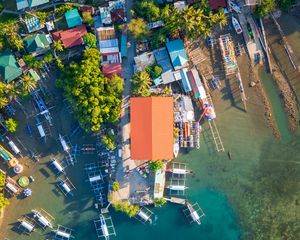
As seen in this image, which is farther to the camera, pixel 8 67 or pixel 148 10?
pixel 8 67

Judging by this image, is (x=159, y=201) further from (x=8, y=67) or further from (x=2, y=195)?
(x=8, y=67)

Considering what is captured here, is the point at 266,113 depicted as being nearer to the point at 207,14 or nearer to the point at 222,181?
the point at 222,181

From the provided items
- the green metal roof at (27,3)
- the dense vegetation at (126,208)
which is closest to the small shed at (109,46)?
the green metal roof at (27,3)

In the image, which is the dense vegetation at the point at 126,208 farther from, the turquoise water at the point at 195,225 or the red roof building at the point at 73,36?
the red roof building at the point at 73,36

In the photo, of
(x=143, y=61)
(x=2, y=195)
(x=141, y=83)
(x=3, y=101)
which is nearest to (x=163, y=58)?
(x=143, y=61)

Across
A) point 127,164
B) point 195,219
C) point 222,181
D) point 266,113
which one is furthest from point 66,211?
point 266,113

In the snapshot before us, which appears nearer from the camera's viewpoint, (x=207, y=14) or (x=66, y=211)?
(x=207, y=14)

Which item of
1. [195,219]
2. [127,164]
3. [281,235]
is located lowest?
[281,235]
